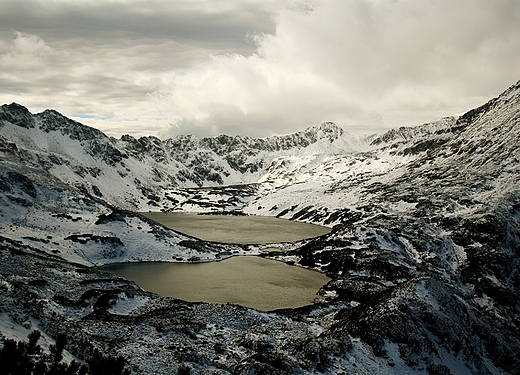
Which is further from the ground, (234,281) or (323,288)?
(323,288)

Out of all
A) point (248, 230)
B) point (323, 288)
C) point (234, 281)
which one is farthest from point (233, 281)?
point (248, 230)

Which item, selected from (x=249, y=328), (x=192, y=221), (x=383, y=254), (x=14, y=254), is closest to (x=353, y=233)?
(x=383, y=254)

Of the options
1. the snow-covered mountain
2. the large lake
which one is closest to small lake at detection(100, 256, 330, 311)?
the large lake

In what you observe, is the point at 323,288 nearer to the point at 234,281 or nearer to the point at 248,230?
the point at 234,281

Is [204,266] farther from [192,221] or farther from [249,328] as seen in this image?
[192,221]

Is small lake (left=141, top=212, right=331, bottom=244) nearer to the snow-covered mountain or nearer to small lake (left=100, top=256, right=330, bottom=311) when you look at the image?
the snow-covered mountain

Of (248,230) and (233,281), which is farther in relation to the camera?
(248,230)
